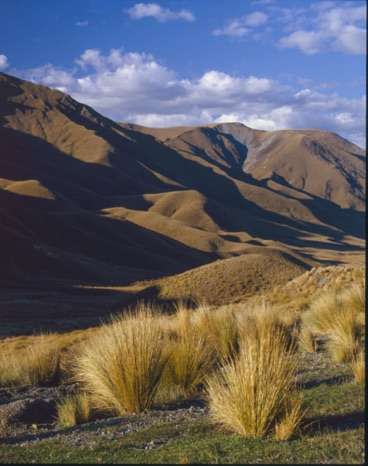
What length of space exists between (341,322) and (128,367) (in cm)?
479

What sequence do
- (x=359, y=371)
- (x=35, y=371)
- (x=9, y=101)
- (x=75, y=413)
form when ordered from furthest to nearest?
(x=9, y=101) → (x=35, y=371) → (x=75, y=413) → (x=359, y=371)

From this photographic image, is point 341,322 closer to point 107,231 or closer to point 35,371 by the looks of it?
point 35,371

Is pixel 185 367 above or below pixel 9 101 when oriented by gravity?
below

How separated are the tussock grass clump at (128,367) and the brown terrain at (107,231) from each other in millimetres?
24261

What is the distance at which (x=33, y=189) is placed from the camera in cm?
10231

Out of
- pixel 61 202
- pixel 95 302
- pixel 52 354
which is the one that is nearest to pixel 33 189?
pixel 61 202

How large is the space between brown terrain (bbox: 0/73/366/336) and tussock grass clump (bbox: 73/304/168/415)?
24.3 m

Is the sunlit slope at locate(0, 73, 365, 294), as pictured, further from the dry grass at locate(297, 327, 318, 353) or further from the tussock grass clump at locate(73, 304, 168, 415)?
the tussock grass clump at locate(73, 304, 168, 415)

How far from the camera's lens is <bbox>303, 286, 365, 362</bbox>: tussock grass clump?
10.0 meters

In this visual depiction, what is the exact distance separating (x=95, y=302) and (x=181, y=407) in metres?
39.2

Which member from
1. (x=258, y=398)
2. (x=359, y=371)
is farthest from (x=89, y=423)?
(x=359, y=371)

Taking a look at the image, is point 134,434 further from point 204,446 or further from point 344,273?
point 344,273

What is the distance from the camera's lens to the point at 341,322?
10.8m

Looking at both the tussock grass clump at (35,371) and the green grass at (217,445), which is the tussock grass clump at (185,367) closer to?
the green grass at (217,445)
